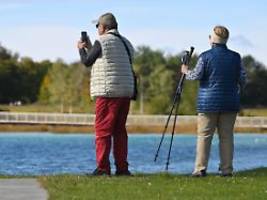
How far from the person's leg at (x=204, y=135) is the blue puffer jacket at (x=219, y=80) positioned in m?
0.12

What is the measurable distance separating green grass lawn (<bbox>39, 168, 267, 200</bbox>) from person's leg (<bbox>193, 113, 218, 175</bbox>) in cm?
22

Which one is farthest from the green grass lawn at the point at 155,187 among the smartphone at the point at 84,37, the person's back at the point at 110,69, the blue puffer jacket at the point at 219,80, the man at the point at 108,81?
the smartphone at the point at 84,37

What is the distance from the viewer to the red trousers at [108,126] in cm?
1238

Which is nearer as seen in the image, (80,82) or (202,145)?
(202,145)

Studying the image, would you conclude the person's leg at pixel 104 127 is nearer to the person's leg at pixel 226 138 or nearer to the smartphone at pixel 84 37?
the smartphone at pixel 84 37

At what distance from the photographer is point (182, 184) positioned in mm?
11359

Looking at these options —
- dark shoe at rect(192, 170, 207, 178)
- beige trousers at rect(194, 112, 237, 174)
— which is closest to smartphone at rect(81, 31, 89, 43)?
beige trousers at rect(194, 112, 237, 174)

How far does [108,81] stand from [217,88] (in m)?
1.52

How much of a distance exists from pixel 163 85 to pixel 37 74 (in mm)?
28437

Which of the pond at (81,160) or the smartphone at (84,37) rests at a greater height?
the smartphone at (84,37)

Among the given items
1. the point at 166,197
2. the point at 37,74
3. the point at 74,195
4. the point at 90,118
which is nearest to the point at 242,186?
the point at 166,197

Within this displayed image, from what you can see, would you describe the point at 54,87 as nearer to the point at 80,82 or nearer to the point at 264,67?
the point at 80,82

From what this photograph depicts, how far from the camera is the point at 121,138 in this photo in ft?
41.3

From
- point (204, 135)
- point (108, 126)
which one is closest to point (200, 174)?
point (204, 135)
